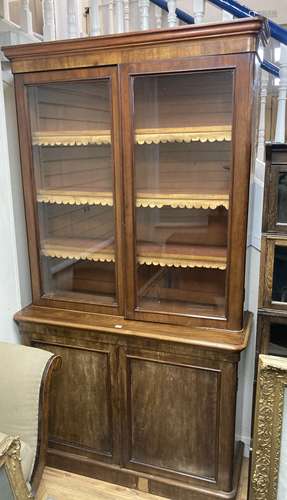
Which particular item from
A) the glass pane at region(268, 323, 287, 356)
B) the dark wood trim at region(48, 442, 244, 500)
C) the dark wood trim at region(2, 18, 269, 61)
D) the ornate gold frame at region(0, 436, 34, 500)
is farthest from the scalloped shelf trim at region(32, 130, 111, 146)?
the dark wood trim at region(48, 442, 244, 500)

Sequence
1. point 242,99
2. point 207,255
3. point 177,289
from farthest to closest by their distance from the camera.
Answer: point 177,289 → point 207,255 → point 242,99

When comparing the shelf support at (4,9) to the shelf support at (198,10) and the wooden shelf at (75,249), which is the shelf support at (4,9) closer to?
the shelf support at (198,10)

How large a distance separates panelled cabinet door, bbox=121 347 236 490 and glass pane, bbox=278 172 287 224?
63 centimetres

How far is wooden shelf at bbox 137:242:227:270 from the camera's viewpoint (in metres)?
1.77

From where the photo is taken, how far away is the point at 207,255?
1770 millimetres

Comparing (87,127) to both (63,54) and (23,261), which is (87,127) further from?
(23,261)

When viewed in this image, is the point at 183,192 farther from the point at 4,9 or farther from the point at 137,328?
the point at 4,9

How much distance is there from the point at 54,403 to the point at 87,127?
1332 millimetres

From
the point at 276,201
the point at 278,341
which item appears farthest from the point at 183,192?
the point at 278,341

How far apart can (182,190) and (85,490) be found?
1.49 m

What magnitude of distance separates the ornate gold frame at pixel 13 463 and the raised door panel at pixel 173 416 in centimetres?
70

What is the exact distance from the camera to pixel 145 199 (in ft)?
5.80

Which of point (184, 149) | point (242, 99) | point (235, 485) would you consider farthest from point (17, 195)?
point (235, 485)

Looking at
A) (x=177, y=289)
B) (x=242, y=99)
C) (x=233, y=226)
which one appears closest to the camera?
(x=242, y=99)
